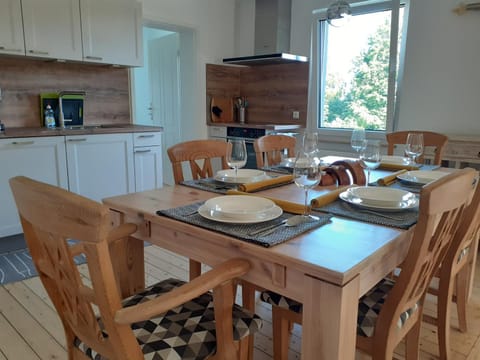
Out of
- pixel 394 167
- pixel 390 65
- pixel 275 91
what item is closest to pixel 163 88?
pixel 275 91

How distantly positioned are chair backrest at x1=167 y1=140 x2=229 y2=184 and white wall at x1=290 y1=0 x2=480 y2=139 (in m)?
2.35

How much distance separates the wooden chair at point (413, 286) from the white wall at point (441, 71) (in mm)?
2575

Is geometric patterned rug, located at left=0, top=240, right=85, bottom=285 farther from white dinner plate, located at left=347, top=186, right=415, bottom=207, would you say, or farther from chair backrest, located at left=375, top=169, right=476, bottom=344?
chair backrest, located at left=375, top=169, right=476, bottom=344

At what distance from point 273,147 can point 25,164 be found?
1936mm

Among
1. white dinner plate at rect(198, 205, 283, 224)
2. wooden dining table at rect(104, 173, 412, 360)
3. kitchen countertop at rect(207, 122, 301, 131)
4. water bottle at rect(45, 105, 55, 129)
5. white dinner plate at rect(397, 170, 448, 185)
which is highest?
water bottle at rect(45, 105, 55, 129)

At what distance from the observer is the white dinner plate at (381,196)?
4.43ft

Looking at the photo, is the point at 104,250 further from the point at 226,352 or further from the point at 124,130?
the point at 124,130

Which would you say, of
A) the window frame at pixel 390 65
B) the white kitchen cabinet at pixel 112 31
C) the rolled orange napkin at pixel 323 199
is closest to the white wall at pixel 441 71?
the window frame at pixel 390 65

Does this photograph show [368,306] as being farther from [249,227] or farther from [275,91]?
[275,91]

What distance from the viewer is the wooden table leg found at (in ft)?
2.93

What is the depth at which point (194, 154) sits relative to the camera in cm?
206

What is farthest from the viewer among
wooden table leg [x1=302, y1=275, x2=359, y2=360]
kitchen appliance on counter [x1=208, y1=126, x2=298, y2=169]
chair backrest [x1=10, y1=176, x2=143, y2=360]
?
kitchen appliance on counter [x1=208, y1=126, x2=298, y2=169]

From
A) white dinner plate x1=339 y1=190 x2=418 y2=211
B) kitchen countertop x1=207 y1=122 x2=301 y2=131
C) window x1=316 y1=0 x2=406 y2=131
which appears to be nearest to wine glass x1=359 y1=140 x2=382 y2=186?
white dinner plate x1=339 y1=190 x2=418 y2=211

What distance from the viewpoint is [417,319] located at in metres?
1.36
